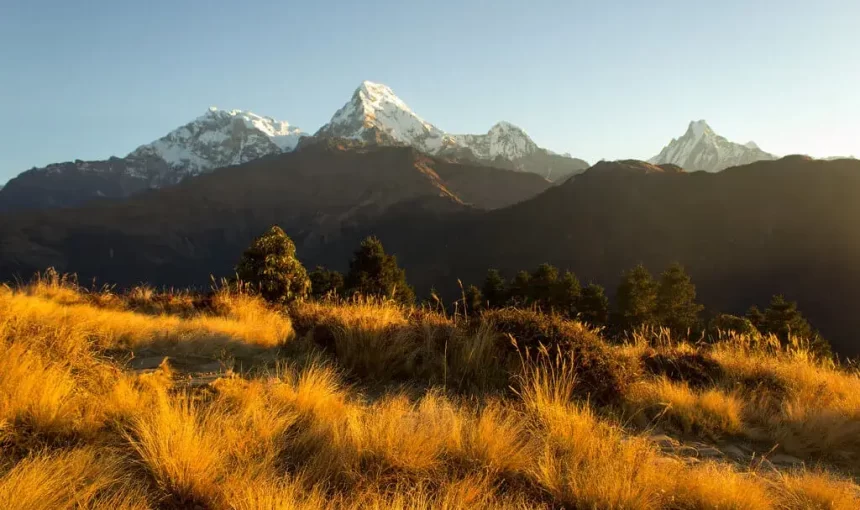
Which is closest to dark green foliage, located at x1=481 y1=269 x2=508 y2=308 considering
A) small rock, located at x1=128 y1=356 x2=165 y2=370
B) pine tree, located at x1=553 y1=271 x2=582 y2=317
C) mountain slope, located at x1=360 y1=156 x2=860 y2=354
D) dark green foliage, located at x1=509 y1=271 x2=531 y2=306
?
dark green foliage, located at x1=509 y1=271 x2=531 y2=306

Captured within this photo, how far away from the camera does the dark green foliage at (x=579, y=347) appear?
5.34m

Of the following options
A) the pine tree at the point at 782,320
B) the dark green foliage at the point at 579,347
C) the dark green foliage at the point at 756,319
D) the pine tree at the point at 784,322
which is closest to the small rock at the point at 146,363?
the dark green foliage at the point at 579,347

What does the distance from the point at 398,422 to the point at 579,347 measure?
3.19 metres

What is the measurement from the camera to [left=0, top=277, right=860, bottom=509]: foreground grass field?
2.67 metres

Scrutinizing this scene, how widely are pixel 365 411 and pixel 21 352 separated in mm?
3071

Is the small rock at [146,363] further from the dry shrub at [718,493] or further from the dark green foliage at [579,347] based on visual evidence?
the dry shrub at [718,493]

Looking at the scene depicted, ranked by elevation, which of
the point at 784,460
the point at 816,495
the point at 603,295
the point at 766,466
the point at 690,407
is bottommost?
the point at 603,295

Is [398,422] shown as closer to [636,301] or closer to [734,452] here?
[734,452]

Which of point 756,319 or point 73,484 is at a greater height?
point 73,484

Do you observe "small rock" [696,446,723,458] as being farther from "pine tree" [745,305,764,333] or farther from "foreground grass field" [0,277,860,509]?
"pine tree" [745,305,764,333]

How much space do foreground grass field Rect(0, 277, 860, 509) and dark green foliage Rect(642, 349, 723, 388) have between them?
0.04 m

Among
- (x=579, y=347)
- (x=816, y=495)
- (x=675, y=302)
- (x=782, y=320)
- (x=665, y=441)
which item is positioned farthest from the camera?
(x=675, y=302)

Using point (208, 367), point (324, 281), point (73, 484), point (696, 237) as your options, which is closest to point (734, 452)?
point (73, 484)

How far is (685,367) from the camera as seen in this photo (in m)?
6.92
